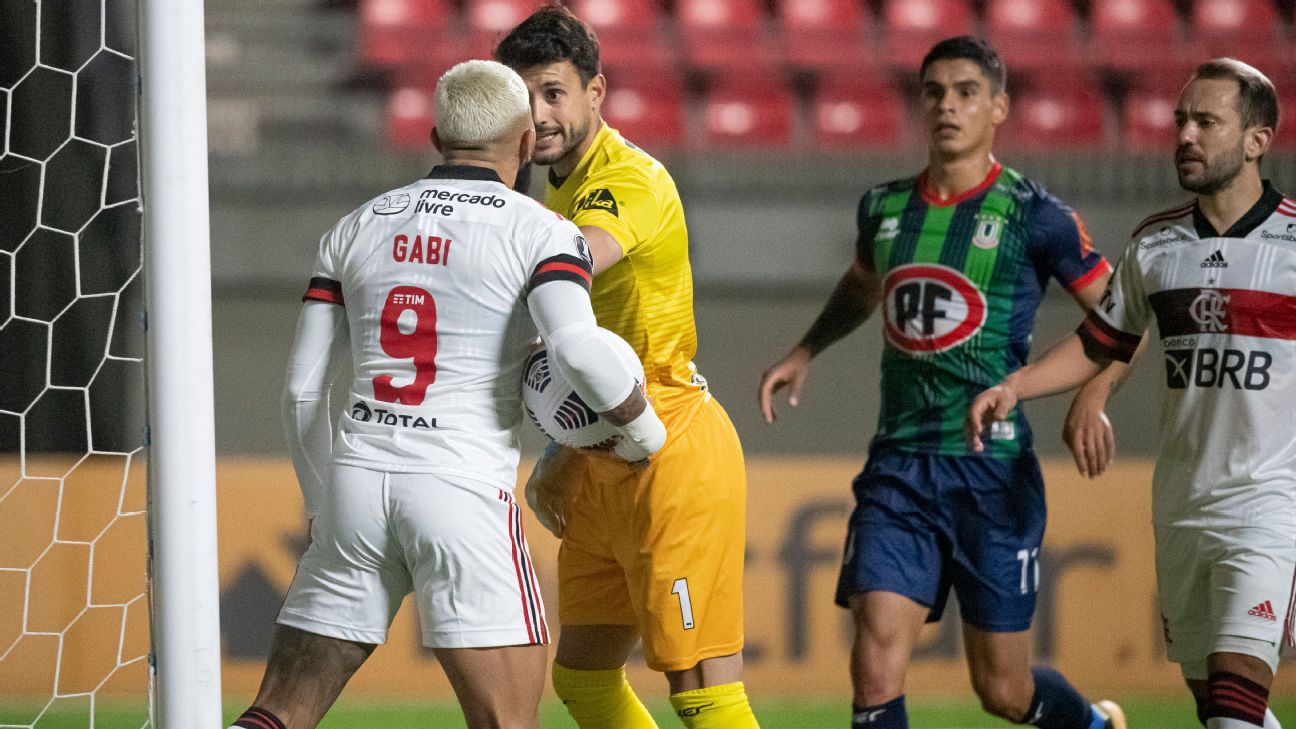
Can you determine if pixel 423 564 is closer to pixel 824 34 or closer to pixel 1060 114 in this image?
pixel 824 34

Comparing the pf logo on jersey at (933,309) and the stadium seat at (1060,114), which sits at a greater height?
the stadium seat at (1060,114)

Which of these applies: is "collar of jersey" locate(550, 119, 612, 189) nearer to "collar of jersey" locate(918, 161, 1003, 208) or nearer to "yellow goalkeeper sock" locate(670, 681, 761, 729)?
"collar of jersey" locate(918, 161, 1003, 208)

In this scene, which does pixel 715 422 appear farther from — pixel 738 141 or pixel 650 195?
pixel 738 141

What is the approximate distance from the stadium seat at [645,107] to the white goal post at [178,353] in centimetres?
498

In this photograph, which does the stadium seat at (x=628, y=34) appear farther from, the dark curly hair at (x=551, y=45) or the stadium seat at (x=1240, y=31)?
the dark curly hair at (x=551, y=45)

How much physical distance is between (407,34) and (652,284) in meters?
5.35

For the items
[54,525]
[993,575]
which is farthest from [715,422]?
[54,525]

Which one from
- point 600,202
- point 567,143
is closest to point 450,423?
point 600,202

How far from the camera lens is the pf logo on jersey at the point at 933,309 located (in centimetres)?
371

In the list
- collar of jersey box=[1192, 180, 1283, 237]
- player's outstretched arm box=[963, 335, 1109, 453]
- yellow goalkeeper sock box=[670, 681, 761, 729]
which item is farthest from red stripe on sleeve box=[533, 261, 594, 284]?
collar of jersey box=[1192, 180, 1283, 237]

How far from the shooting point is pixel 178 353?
303 centimetres

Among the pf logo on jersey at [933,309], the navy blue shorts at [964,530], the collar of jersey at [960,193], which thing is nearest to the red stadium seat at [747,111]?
the collar of jersey at [960,193]

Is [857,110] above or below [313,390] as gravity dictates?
above

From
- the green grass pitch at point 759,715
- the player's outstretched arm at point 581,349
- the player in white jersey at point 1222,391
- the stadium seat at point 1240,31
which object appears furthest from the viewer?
the stadium seat at point 1240,31
